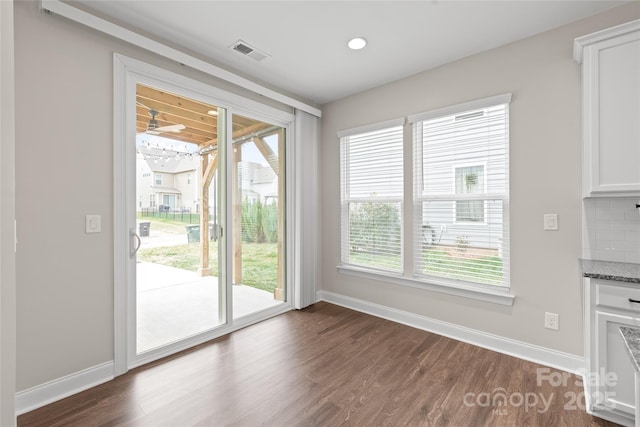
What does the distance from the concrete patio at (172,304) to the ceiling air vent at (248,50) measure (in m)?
2.04

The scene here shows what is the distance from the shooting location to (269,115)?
136 inches

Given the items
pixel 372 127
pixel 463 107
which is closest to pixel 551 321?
pixel 463 107

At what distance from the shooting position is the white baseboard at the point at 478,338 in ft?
7.58

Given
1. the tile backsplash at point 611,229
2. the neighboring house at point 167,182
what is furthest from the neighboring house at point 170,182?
the tile backsplash at point 611,229

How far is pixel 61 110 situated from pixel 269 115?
1.91m

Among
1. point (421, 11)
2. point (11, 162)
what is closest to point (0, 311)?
point (11, 162)

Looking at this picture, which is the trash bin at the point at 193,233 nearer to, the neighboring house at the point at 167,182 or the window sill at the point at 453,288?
the neighboring house at the point at 167,182

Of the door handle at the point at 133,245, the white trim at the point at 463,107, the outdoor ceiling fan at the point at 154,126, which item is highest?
the white trim at the point at 463,107

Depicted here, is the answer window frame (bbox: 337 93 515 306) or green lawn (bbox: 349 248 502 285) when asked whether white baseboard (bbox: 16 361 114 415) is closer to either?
window frame (bbox: 337 93 515 306)

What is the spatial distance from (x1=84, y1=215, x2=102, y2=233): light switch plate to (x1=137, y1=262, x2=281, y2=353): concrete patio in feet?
1.46

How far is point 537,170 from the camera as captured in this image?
2434 mm

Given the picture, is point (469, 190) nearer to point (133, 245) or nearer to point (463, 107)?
point (463, 107)

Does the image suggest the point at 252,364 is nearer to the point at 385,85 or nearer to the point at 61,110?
the point at 61,110

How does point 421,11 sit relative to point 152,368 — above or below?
above
